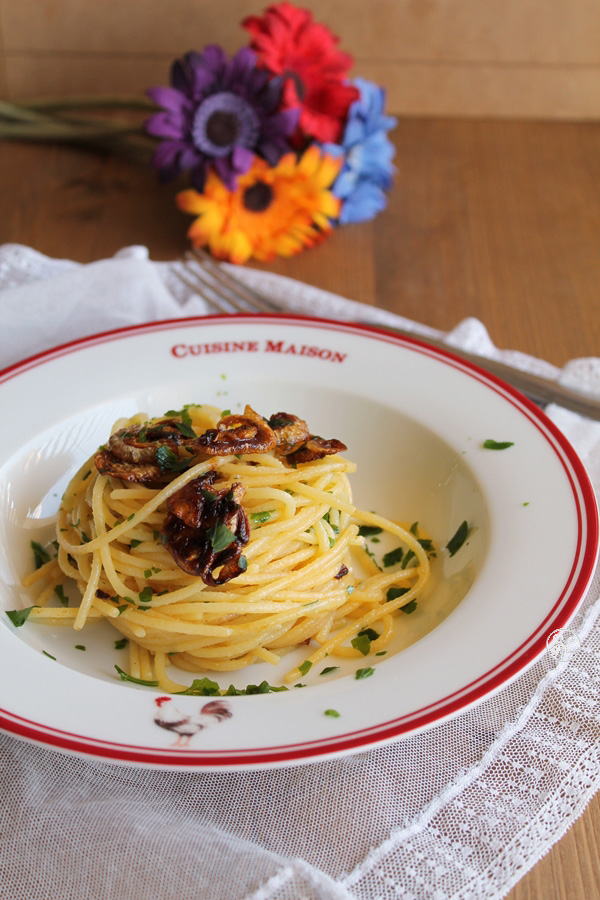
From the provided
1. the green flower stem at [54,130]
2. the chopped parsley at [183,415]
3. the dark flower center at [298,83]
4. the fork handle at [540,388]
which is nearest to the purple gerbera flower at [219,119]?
the dark flower center at [298,83]

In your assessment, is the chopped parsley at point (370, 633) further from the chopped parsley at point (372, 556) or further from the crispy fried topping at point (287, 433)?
the crispy fried topping at point (287, 433)

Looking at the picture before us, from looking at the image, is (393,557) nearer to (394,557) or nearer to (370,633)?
(394,557)

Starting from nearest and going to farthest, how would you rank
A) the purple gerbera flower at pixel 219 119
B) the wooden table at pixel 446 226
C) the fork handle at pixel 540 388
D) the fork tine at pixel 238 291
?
the fork handle at pixel 540 388
the fork tine at pixel 238 291
the purple gerbera flower at pixel 219 119
the wooden table at pixel 446 226

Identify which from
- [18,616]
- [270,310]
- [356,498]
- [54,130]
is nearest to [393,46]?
[54,130]

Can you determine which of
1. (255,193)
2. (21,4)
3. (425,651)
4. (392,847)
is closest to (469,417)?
(425,651)

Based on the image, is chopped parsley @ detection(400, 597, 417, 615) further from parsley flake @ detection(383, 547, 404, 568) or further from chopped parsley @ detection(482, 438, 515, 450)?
chopped parsley @ detection(482, 438, 515, 450)

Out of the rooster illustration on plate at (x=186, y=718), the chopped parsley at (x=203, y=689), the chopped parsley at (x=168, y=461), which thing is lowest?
the chopped parsley at (x=203, y=689)

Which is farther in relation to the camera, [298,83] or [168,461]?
[298,83]
